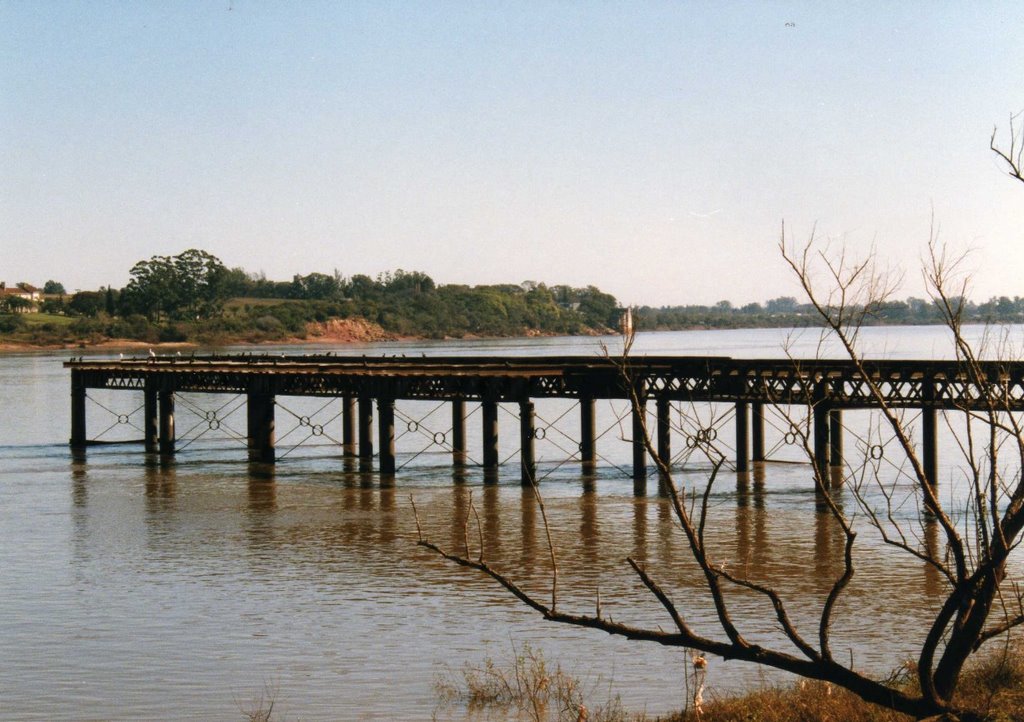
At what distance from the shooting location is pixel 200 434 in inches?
2461

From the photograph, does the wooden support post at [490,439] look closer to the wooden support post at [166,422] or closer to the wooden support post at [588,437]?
the wooden support post at [588,437]

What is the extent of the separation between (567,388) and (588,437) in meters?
5.28

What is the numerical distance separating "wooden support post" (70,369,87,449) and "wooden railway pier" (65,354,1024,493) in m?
0.05

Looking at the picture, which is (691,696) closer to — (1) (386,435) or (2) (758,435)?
(1) (386,435)

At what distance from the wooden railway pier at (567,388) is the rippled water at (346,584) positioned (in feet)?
5.18

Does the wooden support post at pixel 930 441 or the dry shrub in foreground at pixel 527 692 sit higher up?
the wooden support post at pixel 930 441

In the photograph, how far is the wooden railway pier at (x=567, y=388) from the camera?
34.5 meters

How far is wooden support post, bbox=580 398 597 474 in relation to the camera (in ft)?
142

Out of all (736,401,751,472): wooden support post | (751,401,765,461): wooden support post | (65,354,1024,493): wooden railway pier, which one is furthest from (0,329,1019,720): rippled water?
(65,354,1024,493): wooden railway pier

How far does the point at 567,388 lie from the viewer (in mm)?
39406

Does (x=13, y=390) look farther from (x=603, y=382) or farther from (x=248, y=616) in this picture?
(x=248, y=616)

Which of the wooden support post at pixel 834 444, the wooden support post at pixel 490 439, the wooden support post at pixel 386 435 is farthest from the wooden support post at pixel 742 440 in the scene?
the wooden support post at pixel 386 435

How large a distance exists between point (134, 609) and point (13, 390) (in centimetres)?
8146

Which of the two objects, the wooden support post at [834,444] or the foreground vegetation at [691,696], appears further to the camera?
the wooden support post at [834,444]
